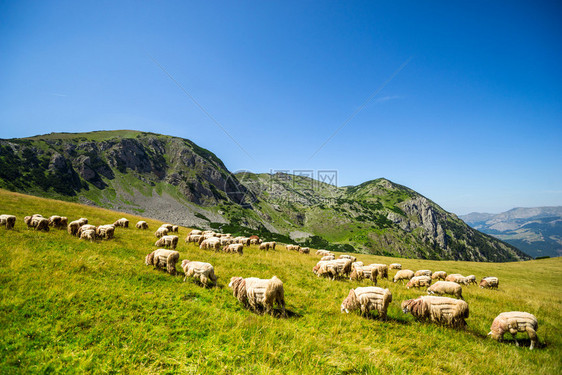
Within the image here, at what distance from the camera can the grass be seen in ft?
19.9

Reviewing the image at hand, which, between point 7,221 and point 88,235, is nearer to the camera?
point 7,221

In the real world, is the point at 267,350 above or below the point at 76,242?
below

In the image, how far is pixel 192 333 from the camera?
24.6ft

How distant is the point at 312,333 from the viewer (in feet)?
27.3

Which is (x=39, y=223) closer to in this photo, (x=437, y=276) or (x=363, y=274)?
(x=363, y=274)

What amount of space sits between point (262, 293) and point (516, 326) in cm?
1166

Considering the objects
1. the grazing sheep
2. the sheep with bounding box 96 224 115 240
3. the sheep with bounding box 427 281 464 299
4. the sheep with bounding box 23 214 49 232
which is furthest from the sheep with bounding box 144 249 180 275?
the sheep with bounding box 427 281 464 299

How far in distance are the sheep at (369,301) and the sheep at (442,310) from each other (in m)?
1.97

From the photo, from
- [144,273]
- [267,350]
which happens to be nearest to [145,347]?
[267,350]

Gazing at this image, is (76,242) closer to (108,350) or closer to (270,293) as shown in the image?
(108,350)

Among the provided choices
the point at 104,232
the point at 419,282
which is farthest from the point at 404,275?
the point at 104,232

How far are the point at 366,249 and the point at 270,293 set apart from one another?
565 ft

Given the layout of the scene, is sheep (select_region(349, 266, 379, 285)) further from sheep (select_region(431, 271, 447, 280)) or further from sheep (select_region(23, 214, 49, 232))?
sheep (select_region(23, 214, 49, 232))

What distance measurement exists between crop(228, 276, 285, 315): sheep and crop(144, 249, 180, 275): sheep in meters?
5.24
